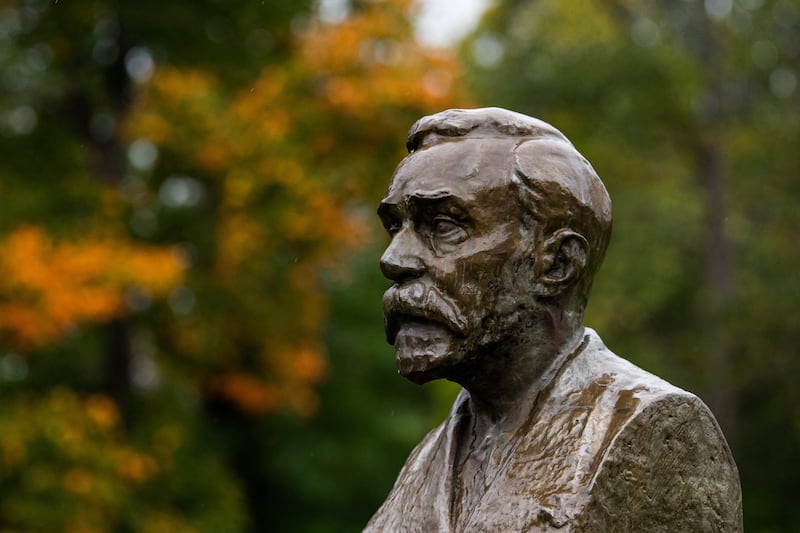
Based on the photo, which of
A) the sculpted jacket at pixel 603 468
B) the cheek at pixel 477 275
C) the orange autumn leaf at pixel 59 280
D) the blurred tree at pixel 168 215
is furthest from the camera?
the blurred tree at pixel 168 215

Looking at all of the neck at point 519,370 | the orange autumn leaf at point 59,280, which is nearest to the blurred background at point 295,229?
the orange autumn leaf at point 59,280

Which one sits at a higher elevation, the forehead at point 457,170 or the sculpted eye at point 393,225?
the forehead at point 457,170

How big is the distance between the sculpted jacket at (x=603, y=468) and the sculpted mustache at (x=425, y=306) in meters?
0.34

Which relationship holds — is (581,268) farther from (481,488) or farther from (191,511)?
(191,511)

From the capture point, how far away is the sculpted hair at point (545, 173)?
3.48 meters

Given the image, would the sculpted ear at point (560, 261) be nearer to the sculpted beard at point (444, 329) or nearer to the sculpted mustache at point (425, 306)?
the sculpted beard at point (444, 329)

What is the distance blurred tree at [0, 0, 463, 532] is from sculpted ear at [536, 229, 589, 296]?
876cm

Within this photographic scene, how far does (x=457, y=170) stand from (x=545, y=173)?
Result: 0.23m

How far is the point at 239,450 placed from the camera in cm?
1884

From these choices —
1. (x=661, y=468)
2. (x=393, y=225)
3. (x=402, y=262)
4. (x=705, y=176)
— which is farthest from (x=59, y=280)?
(x=705, y=176)

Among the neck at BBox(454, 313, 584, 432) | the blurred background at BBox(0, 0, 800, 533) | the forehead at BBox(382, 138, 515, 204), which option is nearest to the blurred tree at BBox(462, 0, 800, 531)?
the blurred background at BBox(0, 0, 800, 533)

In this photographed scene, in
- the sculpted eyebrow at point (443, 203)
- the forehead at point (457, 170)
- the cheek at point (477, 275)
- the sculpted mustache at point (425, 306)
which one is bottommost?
the sculpted mustache at point (425, 306)

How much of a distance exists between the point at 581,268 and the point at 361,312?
640 inches

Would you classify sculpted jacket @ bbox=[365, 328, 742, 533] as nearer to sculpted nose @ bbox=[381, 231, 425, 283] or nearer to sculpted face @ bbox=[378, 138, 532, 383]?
sculpted face @ bbox=[378, 138, 532, 383]
